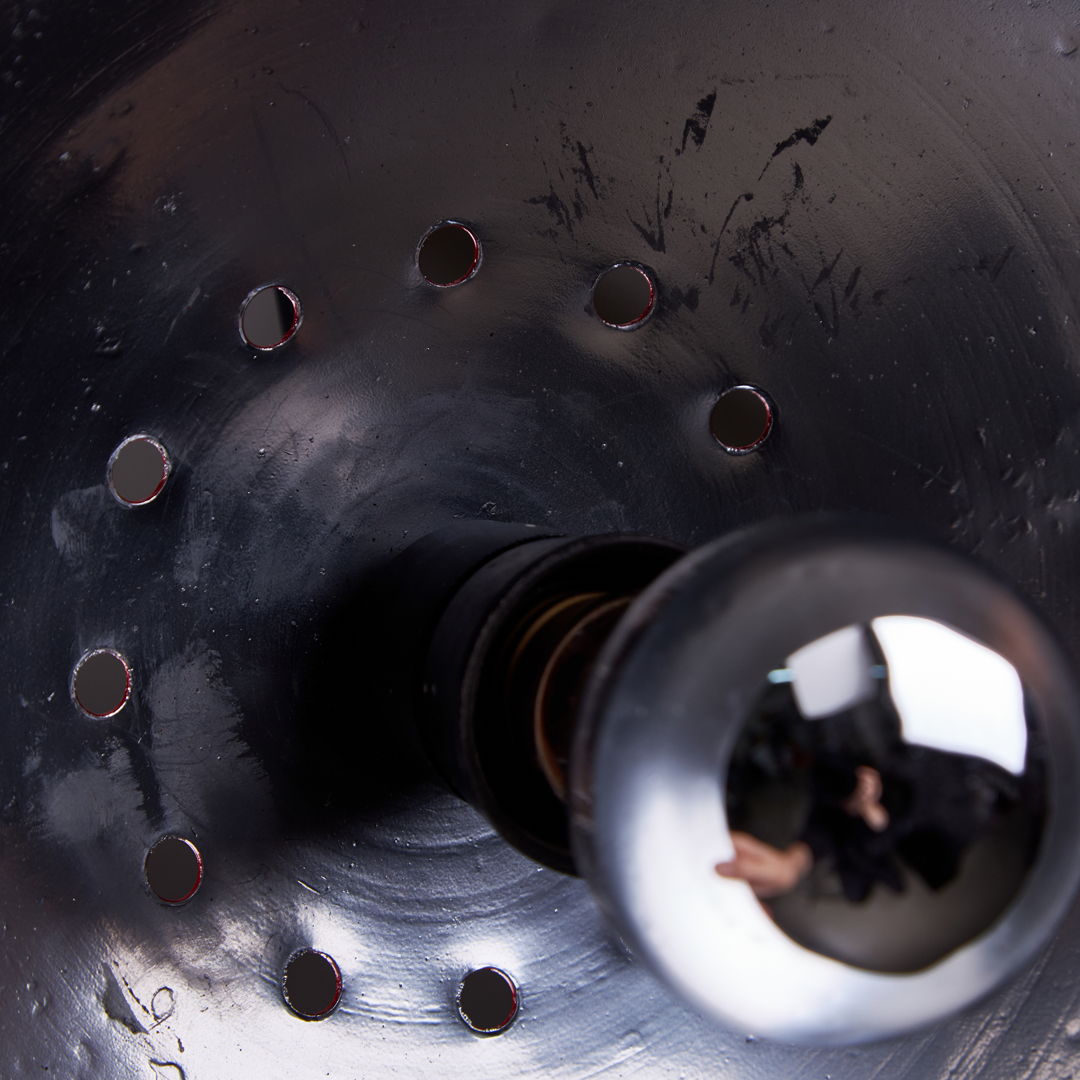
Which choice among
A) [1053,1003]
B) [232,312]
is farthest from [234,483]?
[1053,1003]

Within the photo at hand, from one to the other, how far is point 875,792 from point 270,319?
0.26 meters

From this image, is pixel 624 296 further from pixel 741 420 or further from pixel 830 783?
pixel 830 783

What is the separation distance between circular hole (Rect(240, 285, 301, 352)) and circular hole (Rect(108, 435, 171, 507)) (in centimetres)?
4

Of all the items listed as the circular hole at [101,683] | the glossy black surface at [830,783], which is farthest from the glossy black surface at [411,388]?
the glossy black surface at [830,783]

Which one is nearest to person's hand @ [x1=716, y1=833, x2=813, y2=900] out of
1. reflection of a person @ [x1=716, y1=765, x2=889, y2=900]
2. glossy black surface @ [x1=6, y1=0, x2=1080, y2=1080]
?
reflection of a person @ [x1=716, y1=765, x2=889, y2=900]

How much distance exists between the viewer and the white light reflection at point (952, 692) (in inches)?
11.4

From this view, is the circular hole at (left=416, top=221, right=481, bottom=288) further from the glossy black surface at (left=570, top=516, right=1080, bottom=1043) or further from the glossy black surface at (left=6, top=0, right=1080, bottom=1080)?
the glossy black surface at (left=570, top=516, right=1080, bottom=1043)

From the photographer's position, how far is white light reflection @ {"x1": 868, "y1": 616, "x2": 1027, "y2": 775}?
0.95 ft

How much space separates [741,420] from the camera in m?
0.47

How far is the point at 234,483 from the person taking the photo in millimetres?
427

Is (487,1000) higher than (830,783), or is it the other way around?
(830,783)

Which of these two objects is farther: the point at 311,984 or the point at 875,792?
the point at 311,984

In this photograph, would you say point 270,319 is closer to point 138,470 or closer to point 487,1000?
point 138,470

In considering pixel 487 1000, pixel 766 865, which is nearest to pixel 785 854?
pixel 766 865
